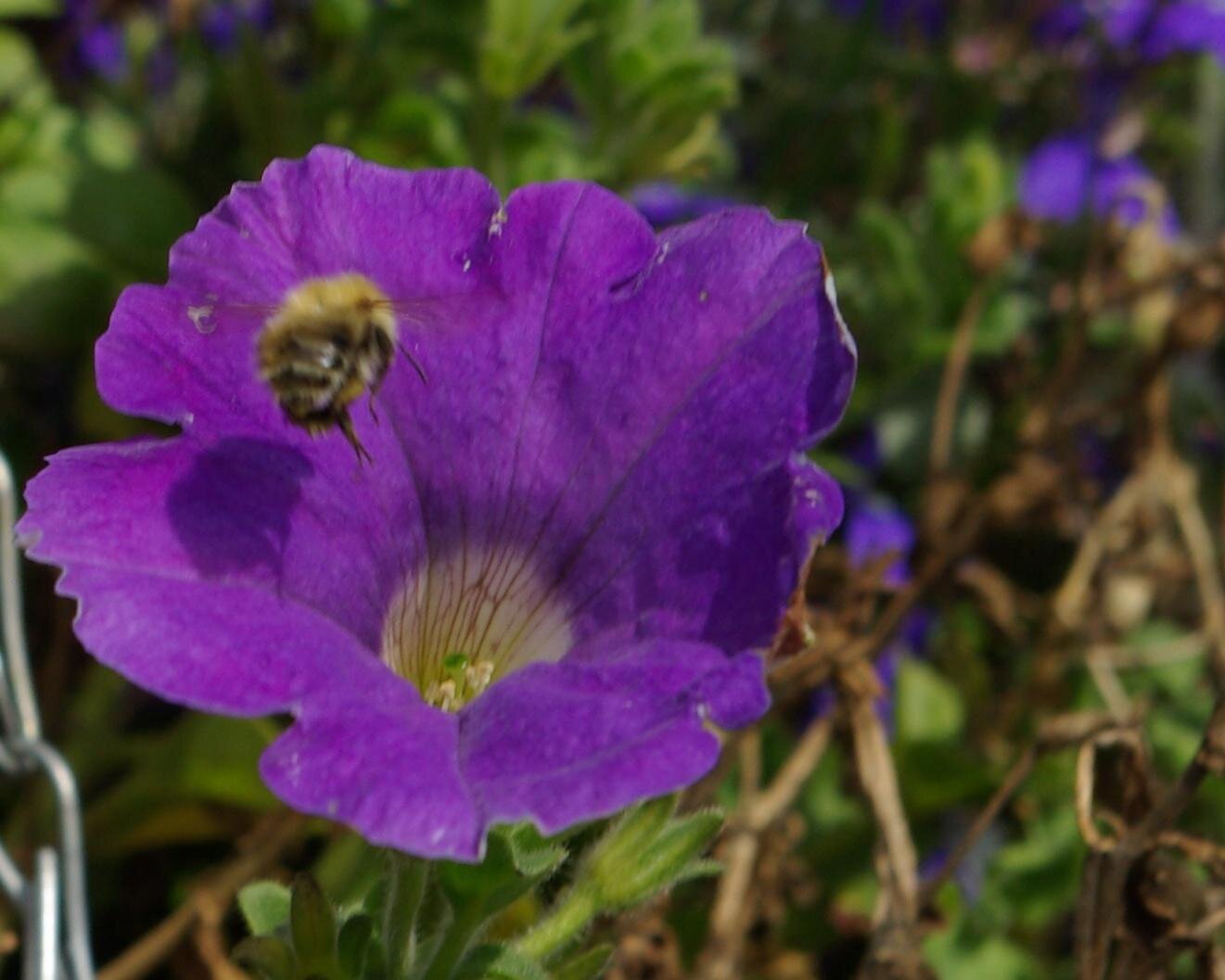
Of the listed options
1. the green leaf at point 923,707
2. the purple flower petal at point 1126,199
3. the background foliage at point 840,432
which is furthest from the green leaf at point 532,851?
the purple flower petal at point 1126,199

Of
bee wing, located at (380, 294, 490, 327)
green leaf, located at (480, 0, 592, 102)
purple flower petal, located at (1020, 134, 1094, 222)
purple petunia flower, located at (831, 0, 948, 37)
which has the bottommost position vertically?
purple flower petal, located at (1020, 134, 1094, 222)

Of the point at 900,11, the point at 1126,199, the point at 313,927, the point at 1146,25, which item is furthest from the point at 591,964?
the point at 900,11

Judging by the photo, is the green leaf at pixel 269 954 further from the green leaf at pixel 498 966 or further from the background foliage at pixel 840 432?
the background foliage at pixel 840 432

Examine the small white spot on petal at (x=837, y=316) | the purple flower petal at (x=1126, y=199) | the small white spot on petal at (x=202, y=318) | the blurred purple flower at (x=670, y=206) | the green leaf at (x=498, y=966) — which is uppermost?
the small white spot on petal at (x=837, y=316)

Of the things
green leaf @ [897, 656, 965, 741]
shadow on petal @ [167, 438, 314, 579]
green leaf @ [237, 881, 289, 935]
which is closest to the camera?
shadow on petal @ [167, 438, 314, 579]

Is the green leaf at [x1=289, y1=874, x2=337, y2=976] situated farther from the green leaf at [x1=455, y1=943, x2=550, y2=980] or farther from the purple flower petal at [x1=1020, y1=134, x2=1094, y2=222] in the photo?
the purple flower petal at [x1=1020, y1=134, x2=1094, y2=222]

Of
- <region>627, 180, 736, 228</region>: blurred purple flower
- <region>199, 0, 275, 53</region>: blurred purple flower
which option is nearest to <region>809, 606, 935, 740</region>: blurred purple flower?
<region>627, 180, 736, 228</region>: blurred purple flower
